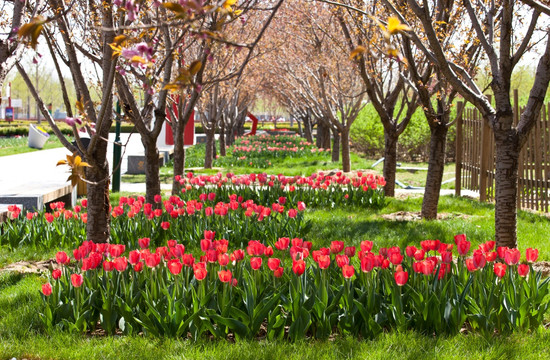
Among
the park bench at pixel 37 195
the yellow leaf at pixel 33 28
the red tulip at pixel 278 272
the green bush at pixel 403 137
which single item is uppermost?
the green bush at pixel 403 137

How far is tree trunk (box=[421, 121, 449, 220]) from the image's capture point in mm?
8070

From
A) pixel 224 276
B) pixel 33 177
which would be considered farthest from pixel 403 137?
pixel 224 276

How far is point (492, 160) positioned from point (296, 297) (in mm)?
7860

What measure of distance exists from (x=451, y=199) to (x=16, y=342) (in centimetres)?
822

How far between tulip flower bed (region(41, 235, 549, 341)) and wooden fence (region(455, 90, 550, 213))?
5.52 m

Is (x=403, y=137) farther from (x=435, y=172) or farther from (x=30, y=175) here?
(x=435, y=172)

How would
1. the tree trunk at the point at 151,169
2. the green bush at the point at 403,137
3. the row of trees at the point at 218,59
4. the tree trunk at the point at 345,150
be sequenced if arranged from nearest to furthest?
1. the row of trees at the point at 218,59
2. the tree trunk at the point at 151,169
3. the tree trunk at the point at 345,150
4. the green bush at the point at 403,137

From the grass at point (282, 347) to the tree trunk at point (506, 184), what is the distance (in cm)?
162

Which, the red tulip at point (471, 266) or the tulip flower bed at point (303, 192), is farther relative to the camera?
the tulip flower bed at point (303, 192)

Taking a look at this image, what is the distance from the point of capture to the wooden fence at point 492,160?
869cm

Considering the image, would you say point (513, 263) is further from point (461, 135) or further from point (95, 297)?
point (461, 135)

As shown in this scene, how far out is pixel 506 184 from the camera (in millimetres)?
4984

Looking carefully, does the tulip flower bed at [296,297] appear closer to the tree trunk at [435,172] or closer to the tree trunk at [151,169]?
the tree trunk at [151,169]

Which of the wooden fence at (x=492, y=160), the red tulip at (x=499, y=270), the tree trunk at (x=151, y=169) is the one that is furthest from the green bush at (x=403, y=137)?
the red tulip at (x=499, y=270)
